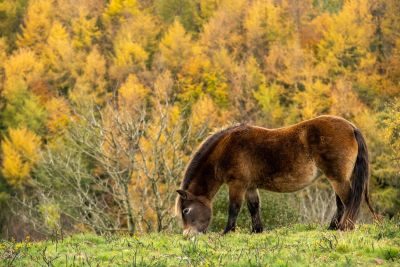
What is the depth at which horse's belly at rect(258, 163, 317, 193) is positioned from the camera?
927 cm

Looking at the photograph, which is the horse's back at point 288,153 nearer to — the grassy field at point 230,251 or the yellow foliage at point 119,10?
the grassy field at point 230,251

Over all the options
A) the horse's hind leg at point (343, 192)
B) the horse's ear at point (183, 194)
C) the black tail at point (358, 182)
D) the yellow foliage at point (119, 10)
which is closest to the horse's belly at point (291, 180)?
the horse's hind leg at point (343, 192)

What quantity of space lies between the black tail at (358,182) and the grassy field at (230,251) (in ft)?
1.04

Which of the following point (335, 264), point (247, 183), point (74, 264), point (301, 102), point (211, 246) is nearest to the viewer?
point (335, 264)

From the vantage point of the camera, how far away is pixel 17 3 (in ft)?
291

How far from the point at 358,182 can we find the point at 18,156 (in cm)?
4469

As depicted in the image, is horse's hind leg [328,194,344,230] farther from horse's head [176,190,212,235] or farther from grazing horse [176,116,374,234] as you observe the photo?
horse's head [176,190,212,235]

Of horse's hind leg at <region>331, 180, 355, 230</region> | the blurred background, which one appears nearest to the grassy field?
horse's hind leg at <region>331, 180, 355, 230</region>

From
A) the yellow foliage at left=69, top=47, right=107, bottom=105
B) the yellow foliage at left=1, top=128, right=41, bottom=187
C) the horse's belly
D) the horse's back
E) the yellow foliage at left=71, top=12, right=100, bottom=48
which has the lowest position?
the yellow foliage at left=1, top=128, right=41, bottom=187

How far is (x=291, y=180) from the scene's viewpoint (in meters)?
9.47

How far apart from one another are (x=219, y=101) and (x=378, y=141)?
22.9 m

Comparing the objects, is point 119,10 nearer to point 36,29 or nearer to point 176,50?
point 36,29

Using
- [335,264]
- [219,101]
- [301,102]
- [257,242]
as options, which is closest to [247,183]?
[257,242]

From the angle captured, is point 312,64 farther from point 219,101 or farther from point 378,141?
point 378,141
